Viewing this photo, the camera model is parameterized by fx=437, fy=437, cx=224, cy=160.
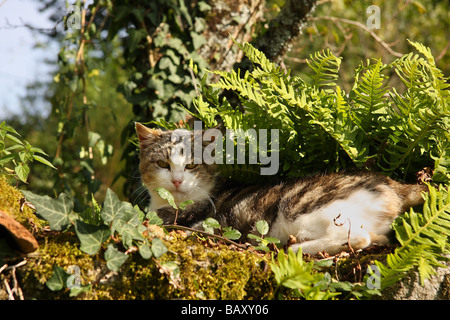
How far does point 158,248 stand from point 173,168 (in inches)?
39.4

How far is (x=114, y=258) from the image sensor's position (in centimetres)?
142

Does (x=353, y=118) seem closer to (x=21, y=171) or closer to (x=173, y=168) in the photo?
(x=173, y=168)

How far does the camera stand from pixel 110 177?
4.88m

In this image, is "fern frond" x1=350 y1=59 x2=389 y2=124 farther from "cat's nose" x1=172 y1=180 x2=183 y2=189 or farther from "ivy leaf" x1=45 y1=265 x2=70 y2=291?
"ivy leaf" x1=45 y1=265 x2=70 y2=291

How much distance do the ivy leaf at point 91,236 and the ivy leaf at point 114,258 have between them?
1.6 inches

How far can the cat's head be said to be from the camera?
239 centimetres

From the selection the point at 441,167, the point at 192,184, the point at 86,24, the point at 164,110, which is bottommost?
the point at 192,184

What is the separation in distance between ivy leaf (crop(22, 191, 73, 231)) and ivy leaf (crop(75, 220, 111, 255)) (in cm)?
7

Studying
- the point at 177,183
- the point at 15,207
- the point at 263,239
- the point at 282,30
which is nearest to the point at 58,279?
the point at 15,207

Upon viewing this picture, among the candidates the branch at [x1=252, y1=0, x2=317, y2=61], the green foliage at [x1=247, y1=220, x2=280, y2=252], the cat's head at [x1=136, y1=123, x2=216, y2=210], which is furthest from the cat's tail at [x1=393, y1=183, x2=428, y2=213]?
the branch at [x1=252, y1=0, x2=317, y2=61]

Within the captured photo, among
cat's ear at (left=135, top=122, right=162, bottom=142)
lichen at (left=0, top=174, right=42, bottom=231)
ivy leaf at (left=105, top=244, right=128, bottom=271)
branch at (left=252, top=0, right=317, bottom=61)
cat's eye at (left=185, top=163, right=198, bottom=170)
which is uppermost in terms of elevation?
branch at (left=252, top=0, right=317, bottom=61)
